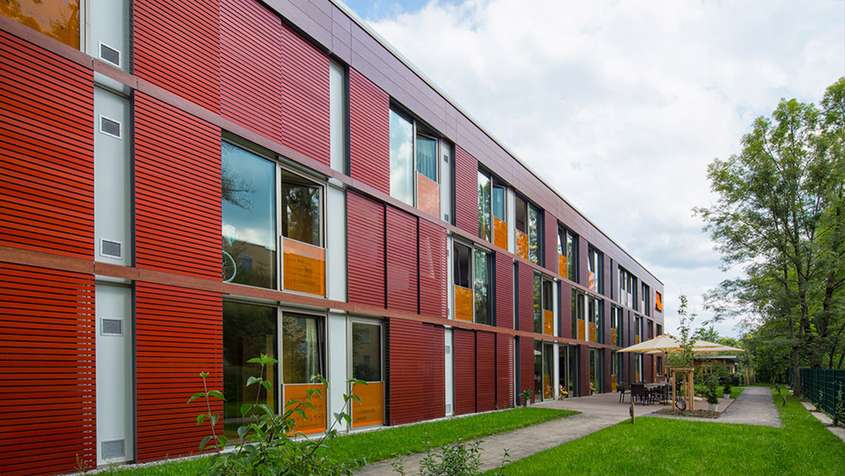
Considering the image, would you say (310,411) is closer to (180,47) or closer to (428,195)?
Result: (180,47)

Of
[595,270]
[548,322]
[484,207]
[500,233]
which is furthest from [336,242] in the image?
[595,270]

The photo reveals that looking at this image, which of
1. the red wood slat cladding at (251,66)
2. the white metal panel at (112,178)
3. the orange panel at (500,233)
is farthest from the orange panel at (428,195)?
the white metal panel at (112,178)

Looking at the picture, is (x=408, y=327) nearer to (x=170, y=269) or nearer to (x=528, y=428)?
(x=528, y=428)

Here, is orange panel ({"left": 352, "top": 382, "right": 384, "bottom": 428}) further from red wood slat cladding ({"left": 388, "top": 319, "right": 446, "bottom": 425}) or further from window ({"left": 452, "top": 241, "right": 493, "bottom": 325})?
window ({"left": 452, "top": 241, "right": 493, "bottom": 325})

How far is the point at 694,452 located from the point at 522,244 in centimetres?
1339

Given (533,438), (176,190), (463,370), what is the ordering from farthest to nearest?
(463,370) → (533,438) → (176,190)

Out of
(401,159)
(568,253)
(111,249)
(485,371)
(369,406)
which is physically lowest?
(485,371)

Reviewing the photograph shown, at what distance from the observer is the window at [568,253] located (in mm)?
28984

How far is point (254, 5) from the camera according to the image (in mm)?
11250

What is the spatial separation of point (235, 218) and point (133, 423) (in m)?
3.55

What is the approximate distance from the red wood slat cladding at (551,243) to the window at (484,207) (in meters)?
5.53

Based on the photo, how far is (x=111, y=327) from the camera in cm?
836

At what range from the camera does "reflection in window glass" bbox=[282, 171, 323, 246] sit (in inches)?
470

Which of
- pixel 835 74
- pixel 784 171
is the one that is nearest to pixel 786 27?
pixel 784 171
